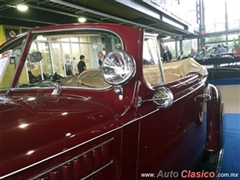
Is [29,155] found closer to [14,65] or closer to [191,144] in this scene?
[14,65]


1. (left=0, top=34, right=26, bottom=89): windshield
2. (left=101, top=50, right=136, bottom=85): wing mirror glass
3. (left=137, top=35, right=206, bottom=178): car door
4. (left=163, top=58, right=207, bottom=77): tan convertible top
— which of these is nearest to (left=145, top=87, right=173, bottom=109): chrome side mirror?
(left=137, top=35, right=206, bottom=178): car door

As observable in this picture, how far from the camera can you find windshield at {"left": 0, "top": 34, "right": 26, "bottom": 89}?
67.4 inches

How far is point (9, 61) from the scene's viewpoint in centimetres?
187

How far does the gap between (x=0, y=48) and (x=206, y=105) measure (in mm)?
2407

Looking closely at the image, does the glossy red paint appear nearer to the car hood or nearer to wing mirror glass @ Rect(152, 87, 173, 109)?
wing mirror glass @ Rect(152, 87, 173, 109)

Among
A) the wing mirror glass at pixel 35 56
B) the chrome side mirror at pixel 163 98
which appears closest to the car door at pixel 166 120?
the chrome side mirror at pixel 163 98

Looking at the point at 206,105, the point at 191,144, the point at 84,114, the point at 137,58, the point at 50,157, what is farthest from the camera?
the point at 206,105

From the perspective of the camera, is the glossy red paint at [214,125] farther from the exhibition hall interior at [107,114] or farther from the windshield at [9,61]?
the windshield at [9,61]

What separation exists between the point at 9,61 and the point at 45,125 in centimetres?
110

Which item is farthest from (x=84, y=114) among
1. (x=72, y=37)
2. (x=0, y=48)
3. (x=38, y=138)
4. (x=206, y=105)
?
(x=206, y=105)

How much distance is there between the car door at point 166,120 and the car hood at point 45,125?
1.20 feet

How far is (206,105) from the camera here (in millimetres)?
2893

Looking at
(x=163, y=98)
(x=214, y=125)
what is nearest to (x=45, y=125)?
(x=163, y=98)

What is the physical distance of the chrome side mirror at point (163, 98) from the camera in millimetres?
1538
